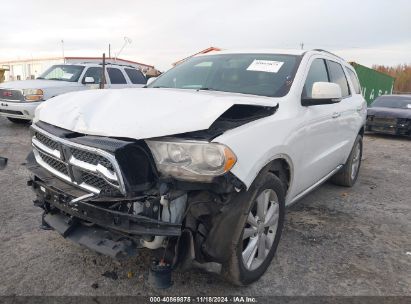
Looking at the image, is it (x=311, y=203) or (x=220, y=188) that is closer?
(x=220, y=188)

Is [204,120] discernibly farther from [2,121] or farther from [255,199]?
[2,121]

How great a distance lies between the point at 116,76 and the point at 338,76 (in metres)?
7.32

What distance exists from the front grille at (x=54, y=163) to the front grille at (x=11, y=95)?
669cm

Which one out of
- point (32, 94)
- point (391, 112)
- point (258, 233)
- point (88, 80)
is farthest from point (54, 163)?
point (391, 112)

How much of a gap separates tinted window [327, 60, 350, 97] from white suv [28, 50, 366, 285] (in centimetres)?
168

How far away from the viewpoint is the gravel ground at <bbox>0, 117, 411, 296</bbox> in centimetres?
272

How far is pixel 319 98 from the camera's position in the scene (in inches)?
131

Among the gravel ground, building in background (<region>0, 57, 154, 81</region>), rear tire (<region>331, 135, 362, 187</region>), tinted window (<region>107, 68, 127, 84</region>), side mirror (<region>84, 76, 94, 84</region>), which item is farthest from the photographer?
building in background (<region>0, 57, 154, 81</region>)

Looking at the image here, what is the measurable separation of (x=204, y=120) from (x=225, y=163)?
0.30m

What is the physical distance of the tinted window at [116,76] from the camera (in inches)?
414

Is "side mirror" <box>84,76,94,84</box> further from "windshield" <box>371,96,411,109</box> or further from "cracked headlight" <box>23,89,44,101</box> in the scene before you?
"windshield" <box>371,96,411,109</box>

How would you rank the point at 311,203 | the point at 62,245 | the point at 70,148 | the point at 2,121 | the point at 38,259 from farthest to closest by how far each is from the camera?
the point at 2,121 < the point at 311,203 < the point at 62,245 < the point at 38,259 < the point at 70,148

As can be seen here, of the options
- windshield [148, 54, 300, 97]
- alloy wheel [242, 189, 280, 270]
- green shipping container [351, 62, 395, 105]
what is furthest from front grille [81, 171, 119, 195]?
green shipping container [351, 62, 395, 105]

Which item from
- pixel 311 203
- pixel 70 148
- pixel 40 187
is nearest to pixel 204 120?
pixel 70 148
